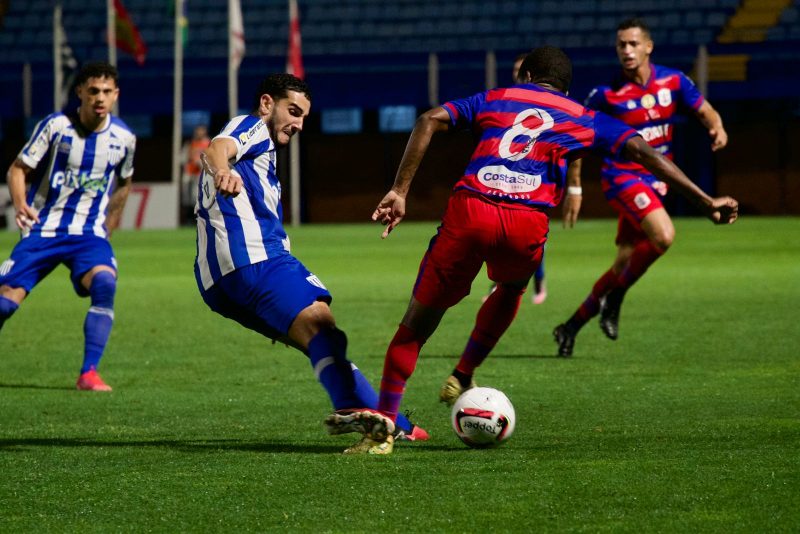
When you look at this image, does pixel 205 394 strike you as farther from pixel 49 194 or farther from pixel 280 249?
pixel 280 249

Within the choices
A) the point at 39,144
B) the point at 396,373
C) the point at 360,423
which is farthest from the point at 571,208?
the point at 360,423

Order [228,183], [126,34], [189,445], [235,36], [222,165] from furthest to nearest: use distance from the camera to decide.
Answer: [126,34] → [235,36] → [189,445] → [222,165] → [228,183]

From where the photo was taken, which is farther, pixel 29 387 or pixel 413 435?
pixel 29 387

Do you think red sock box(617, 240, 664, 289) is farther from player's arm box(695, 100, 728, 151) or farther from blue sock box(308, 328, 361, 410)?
blue sock box(308, 328, 361, 410)

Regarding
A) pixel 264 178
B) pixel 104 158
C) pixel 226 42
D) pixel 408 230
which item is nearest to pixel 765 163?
pixel 408 230

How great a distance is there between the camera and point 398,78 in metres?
30.8

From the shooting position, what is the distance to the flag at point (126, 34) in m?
29.1

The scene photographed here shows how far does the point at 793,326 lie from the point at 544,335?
5.85 ft

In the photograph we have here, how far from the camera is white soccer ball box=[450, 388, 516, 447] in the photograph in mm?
5246

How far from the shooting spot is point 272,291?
5.21 m

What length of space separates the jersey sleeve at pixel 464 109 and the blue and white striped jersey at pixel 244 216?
703 millimetres

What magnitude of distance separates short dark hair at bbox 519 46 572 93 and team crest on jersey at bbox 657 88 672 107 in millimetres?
3553

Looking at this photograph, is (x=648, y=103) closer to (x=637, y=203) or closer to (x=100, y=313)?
(x=637, y=203)

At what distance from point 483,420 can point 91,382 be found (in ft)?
9.68
